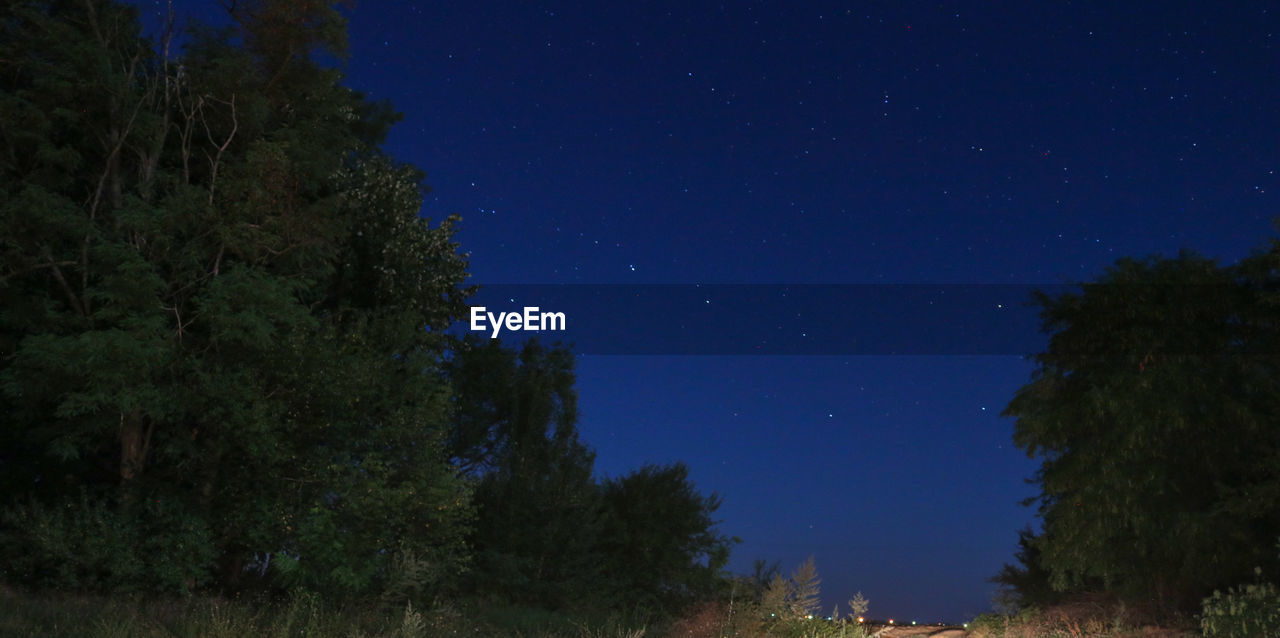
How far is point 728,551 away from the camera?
44.1m

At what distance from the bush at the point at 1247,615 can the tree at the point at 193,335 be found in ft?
51.0

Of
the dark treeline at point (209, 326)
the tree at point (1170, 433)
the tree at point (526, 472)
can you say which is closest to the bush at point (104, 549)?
the dark treeline at point (209, 326)

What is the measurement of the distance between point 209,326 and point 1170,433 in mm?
22944

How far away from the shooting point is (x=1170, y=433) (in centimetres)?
2448

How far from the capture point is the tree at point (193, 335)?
1938 cm

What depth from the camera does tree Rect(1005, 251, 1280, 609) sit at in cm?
2300

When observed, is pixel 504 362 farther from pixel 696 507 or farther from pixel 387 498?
pixel 387 498

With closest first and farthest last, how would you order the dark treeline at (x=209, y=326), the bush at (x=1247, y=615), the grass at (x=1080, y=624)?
1. the bush at (x=1247, y=615)
2. the dark treeline at (x=209, y=326)
3. the grass at (x=1080, y=624)

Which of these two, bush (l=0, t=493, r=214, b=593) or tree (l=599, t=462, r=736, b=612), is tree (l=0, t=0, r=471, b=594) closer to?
bush (l=0, t=493, r=214, b=593)

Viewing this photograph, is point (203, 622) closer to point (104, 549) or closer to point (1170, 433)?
point (104, 549)

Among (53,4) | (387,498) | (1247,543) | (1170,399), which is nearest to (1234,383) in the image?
(1170,399)

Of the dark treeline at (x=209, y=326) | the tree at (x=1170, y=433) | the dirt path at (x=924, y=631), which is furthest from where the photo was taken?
the dirt path at (x=924, y=631)

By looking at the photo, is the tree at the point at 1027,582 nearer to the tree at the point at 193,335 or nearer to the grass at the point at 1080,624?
the grass at the point at 1080,624

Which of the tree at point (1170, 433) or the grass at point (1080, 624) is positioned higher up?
the tree at point (1170, 433)
